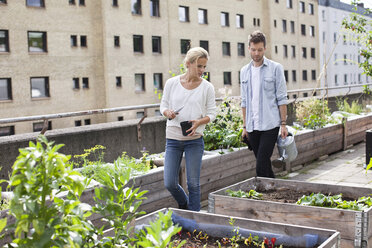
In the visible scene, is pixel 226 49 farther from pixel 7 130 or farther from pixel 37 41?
pixel 7 130

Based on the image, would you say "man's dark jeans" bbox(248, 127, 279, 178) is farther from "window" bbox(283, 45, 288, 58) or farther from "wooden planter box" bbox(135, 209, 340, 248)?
"window" bbox(283, 45, 288, 58)

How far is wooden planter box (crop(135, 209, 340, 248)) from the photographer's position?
3.20m

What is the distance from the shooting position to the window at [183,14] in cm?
4116

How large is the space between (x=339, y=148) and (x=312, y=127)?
3.36ft

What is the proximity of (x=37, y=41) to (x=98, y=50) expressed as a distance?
175 inches

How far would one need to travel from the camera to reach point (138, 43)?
3725 cm

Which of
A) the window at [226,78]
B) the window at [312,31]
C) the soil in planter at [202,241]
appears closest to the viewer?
the soil in planter at [202,241]

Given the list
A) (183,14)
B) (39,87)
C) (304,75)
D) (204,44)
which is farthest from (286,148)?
(304,75)

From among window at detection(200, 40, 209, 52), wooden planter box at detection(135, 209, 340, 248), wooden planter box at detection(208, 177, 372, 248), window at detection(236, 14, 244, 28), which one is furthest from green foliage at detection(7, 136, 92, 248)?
window at detection(236, 14, 244, 28)

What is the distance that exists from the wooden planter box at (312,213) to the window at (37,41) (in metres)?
28.4

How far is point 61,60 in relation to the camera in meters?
32.3

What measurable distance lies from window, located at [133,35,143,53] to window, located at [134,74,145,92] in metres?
1.90

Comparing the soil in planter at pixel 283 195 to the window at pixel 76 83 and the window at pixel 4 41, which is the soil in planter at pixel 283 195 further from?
the window at pixel 76 83

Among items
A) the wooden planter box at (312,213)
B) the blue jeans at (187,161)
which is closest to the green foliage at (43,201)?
the wooden planter box at (312,213)
